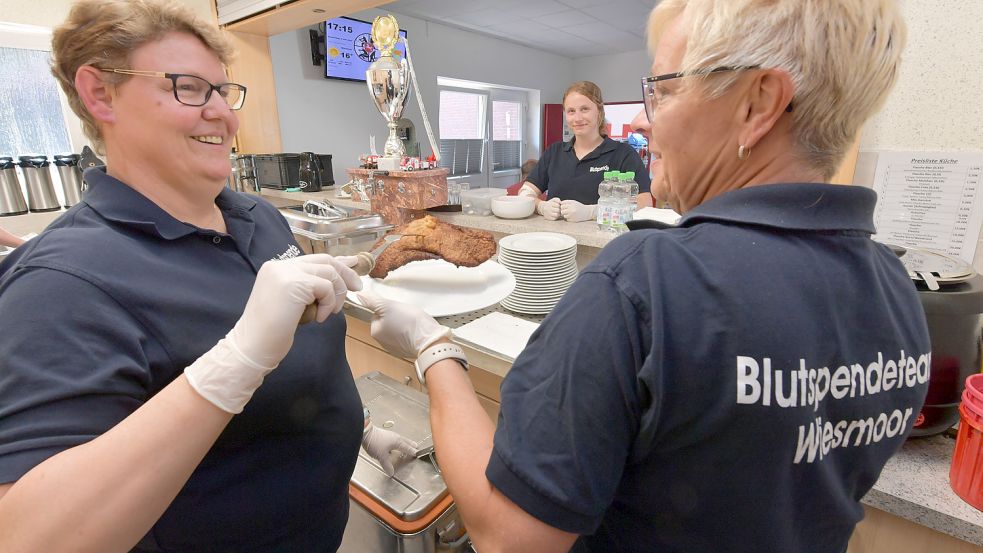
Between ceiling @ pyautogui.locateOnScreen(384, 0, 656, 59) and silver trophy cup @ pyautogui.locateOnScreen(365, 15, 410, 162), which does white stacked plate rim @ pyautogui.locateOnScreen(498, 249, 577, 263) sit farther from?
ceiling @ pyautogui.locateOnScreen(384, 0, 656, 59)

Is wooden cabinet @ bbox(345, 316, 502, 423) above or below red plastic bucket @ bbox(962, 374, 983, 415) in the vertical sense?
below

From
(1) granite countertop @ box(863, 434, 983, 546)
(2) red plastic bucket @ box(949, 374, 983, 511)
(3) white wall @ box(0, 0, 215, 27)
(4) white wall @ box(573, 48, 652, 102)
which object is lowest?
(1) granite countertop @ box(863, 434, 983, 546)

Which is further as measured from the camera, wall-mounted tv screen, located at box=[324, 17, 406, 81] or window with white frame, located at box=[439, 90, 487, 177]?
window with white frame, located at box=[439, 90, 487, 177]

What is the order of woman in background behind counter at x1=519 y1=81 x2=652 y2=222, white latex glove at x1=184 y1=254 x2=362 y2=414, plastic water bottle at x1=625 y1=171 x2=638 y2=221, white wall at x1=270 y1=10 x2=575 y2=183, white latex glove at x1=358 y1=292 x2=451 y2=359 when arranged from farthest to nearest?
1. white wall at x1=270 y1=10 x2=575 y2=183
2. woman in background behind counter at x1=519 y1=81 x2=652 y2=222
3. plastic water bottle at x1=625 y1=171 x2=638 y2=221
4. white latex glove at x1=358 y1=292 x2=451 y2=359
5. white latex glove at x1=184 y1=254 x2=362 y2=414

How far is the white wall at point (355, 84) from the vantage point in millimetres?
4848

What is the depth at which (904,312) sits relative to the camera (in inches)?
24.3

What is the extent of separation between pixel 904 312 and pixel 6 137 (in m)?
4.63

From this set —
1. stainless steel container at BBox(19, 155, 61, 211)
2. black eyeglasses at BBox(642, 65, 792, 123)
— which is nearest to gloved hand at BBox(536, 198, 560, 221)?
black eyeglasses at BBox(642, 65, 792, 123)

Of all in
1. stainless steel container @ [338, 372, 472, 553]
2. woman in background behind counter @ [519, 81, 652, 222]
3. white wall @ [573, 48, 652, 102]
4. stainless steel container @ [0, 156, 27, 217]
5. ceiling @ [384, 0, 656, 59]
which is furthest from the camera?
white wall @ [573, 48, 652, 102]

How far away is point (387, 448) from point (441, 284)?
20.1 inches

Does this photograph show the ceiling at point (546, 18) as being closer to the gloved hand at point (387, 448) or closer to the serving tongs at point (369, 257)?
the serving tongs at point (369, 257)

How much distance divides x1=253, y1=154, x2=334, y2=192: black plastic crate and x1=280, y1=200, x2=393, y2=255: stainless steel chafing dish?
1432 mm

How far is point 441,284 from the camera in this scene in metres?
1.40

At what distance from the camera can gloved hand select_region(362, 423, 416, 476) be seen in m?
1.36
